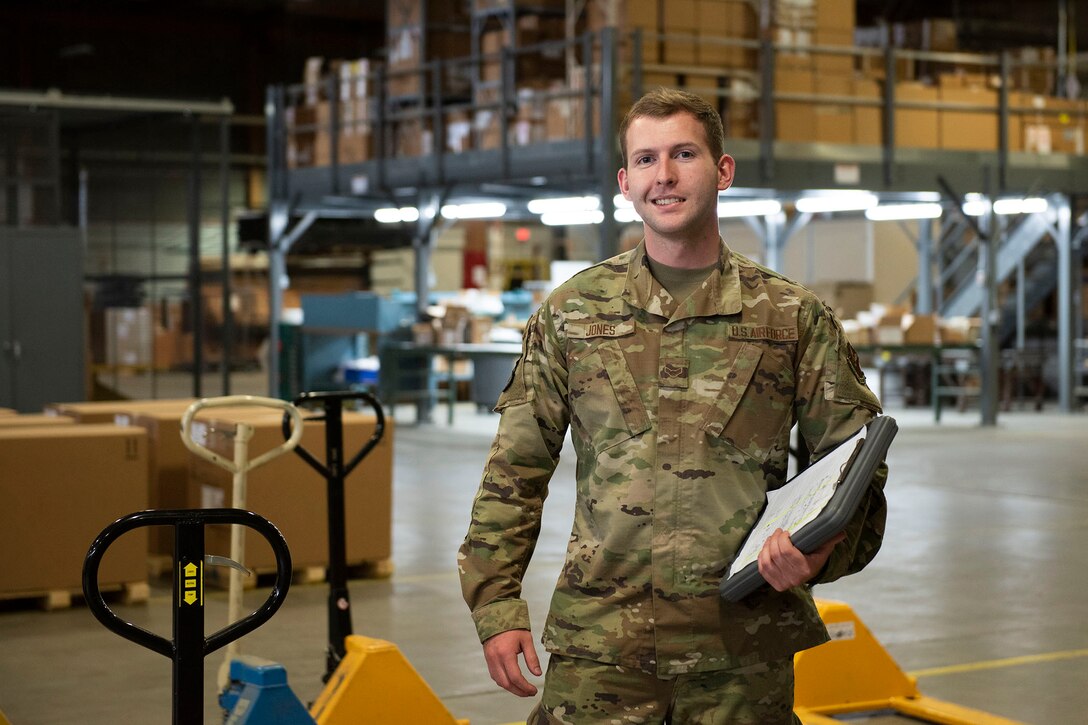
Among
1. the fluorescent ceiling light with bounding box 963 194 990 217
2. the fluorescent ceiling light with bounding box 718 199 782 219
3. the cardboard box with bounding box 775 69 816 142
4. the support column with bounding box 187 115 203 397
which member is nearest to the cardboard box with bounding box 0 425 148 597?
the support column with bounding box 187 115 203 397

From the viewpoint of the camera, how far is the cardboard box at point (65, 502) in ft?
21.6

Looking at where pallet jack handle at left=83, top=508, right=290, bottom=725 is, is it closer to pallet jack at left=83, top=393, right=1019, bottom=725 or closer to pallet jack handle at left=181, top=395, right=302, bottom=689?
pallet jack at left=83, top=393, right=1019, bottom=725

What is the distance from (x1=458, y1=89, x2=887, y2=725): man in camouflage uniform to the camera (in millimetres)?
2408

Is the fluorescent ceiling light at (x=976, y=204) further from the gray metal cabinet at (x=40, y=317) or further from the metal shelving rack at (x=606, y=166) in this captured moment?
the gray metal cabinet at (x=40, y=317)

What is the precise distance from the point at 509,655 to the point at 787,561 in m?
0.51

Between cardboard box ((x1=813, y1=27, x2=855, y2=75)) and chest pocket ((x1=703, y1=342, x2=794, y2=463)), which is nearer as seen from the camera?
chest pocket ((x1=703, y1=342, x2=794, y2=463))

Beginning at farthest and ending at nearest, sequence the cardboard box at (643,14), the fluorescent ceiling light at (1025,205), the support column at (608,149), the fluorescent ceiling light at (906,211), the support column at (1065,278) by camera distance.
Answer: the fluorescent ceiling light at (906,211)
the support column at (1065,278)
the fluorescent ceiling light at (1025,205)
the cardboard box at (643,14)
the support column at (608,149)

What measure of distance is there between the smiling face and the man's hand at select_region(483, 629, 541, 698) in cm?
74

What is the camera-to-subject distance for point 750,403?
246 cm

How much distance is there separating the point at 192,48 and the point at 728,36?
16.7m

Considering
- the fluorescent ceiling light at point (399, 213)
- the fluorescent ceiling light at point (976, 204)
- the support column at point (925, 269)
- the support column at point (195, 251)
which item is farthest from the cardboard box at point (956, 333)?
the support column at point (195, 251)

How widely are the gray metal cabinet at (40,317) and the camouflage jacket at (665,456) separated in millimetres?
10525

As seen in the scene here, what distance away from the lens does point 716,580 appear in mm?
2418

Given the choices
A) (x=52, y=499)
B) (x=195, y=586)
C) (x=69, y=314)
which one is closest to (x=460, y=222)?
(x=69, y=314)
